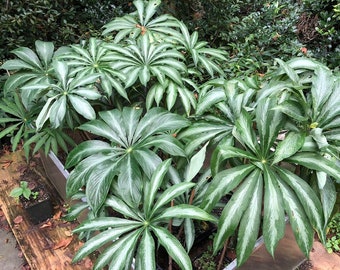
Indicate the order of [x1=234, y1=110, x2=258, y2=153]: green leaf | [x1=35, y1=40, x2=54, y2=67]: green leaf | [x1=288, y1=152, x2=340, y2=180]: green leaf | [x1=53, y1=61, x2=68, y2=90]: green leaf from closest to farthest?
[x1=288, y1=152, x2=340, y2=180]: green leaf, [x1=234, y1=110, x2=258, y2=153]: green leaf, [x1=53, y1=61, x2=68, y2=90]: green leaf, [x1=35, y1=40, x2=54, y2=67]: green leaf

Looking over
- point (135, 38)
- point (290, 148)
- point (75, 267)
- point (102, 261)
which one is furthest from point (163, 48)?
point (75, 267)

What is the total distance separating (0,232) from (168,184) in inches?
61.6

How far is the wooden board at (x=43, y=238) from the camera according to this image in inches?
76.7

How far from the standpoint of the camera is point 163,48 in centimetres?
173

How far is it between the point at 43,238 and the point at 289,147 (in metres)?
1.67

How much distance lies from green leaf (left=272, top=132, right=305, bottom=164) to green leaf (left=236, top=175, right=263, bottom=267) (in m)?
0.13

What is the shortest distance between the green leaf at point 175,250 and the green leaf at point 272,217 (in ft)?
0.78

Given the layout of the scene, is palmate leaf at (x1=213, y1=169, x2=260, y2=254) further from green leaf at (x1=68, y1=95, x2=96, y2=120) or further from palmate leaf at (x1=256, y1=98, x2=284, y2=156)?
green leaf at (x1=68, y1=95, x2=96, y2=120)

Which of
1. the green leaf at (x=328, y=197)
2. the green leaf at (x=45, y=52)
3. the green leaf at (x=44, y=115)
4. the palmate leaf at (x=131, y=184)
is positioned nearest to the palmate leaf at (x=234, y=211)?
Result: the green leaf at (x=328, y=197)

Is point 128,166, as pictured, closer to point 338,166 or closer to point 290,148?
point 290,148

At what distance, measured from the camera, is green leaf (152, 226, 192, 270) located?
1017 millimetres

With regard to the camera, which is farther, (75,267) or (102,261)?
(75,267)

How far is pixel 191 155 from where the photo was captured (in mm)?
1337

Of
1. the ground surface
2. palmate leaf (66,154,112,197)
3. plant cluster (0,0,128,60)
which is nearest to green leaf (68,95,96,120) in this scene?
palmate leaf (66,154,112,197)
